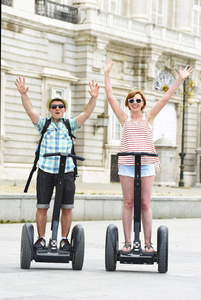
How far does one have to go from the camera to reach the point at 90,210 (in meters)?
15.1

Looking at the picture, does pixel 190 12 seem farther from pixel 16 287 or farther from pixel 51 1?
pixel 16 287

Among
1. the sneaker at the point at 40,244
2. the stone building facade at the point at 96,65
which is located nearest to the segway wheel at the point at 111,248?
the sneaker at the point at 40,244

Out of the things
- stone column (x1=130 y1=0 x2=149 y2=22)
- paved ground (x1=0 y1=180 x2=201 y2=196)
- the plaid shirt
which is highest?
stone column (x1=130 y1=0 x2=149 y2=22)

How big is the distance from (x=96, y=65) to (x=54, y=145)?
27592 millimetres

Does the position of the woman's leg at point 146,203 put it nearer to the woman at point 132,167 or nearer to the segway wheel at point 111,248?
the woman at point 132,167

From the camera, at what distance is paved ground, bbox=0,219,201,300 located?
604 centimetres

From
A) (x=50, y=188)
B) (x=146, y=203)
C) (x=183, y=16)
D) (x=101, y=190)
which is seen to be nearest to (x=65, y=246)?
(x=50, y=188)

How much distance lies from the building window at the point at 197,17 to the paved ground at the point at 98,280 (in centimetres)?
3426

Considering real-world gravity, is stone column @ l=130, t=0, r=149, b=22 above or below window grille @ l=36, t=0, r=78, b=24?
above

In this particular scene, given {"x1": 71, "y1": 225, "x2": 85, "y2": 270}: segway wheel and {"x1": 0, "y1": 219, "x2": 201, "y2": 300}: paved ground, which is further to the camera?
{"x1": 71, "y1": 225, "x2": 85, "y2": 270}: segway wheel

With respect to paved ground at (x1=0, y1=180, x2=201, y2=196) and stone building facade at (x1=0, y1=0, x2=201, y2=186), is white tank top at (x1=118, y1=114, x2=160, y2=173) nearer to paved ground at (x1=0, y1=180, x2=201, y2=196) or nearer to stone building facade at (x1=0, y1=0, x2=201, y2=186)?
paved ground at (x1=0, y1=180, x2=201, y2=196)

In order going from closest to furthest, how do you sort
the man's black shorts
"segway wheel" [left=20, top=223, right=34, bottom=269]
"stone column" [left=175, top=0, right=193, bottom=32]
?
"segway wheel" [left=20, top=223, right=34, bottom=269] → the man's black shorts → "stone column" [left=175, top=0, right=193, bottom=32]

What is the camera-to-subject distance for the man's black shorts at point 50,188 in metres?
7.49

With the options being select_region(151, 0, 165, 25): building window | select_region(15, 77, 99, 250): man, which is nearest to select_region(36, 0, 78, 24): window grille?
select_region(151, 0, 165, 25): building window
